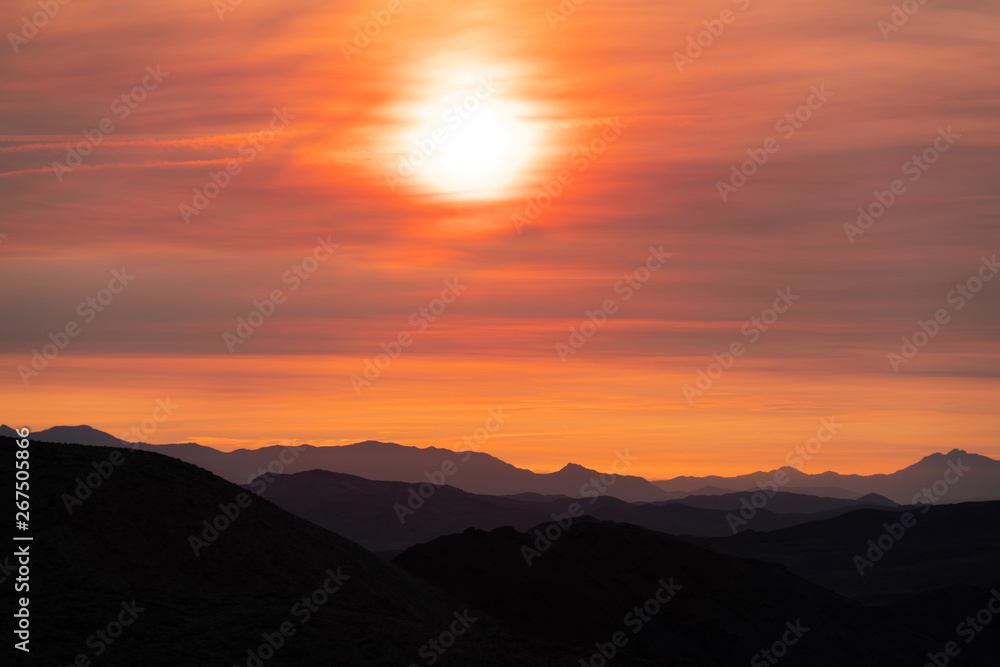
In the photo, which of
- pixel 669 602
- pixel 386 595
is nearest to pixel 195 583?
pixel 386 595

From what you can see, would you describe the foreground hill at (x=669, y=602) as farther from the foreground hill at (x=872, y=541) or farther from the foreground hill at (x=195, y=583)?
the foreground hill at (x=872, y=541)

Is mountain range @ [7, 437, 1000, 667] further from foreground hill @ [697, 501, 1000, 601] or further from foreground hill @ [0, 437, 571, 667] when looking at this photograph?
foreground hill @ [697, 501, 1000, 601]

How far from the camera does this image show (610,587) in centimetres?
6500

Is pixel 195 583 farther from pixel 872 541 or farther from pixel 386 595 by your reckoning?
pixel 872 541

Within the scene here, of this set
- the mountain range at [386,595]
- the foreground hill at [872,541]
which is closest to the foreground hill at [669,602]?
the mountain range at [386,595]

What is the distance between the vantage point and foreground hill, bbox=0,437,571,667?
31.4 meters

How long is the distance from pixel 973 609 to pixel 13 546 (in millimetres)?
63468

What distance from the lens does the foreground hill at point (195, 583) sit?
103 feet

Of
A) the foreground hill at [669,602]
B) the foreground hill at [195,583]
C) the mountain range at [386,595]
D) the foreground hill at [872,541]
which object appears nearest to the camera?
the foreground hill at [195,583]

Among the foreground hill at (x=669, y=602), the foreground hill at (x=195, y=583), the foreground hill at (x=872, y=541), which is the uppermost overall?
the foreground hill at (x=195, y=583)

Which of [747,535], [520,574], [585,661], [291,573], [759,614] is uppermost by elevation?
[585,661]

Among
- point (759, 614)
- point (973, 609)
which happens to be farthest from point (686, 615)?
point (973, 609)

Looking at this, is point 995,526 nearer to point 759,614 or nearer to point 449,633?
point 759,614

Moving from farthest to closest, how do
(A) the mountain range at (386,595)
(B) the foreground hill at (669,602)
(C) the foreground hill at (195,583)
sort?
(B) the foreground hill at (669,602) → (A) the mountain range at (386,595) → (C) the foreground hill at (195,583)
